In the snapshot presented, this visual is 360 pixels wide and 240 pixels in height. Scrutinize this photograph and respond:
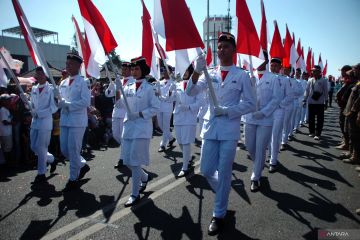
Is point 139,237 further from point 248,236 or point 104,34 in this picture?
point 104,34

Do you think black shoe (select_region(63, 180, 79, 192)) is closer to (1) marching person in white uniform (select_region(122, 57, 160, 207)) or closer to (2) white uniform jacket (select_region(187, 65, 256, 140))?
(1) marching person in white uniform (select_region(122, 57, 160, 207))

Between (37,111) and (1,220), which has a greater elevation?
(37,111)

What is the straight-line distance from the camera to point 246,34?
495 cm

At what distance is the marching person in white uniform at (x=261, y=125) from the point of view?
5.39 m

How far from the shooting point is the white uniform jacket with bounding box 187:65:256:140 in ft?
12.9

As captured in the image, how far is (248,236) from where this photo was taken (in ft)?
12.3

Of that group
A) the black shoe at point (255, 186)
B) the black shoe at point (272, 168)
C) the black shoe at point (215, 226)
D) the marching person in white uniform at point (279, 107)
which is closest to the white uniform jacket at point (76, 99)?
the black shoe at point (215, 226)

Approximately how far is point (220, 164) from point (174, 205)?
50.6 inches

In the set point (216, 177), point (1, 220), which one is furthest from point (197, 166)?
point (1, 220)

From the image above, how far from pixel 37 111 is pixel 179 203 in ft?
11.5

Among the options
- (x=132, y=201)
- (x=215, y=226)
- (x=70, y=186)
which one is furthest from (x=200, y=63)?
(x=70, y=186)

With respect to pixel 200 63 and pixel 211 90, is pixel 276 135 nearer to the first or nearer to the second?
pixel 211 90

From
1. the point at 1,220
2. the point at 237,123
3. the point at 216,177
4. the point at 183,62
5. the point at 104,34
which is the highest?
the point at 104,34

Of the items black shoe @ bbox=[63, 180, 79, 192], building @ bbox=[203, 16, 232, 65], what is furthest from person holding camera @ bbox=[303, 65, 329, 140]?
black shoe @ bbox=[63, 180, 79, 192]
